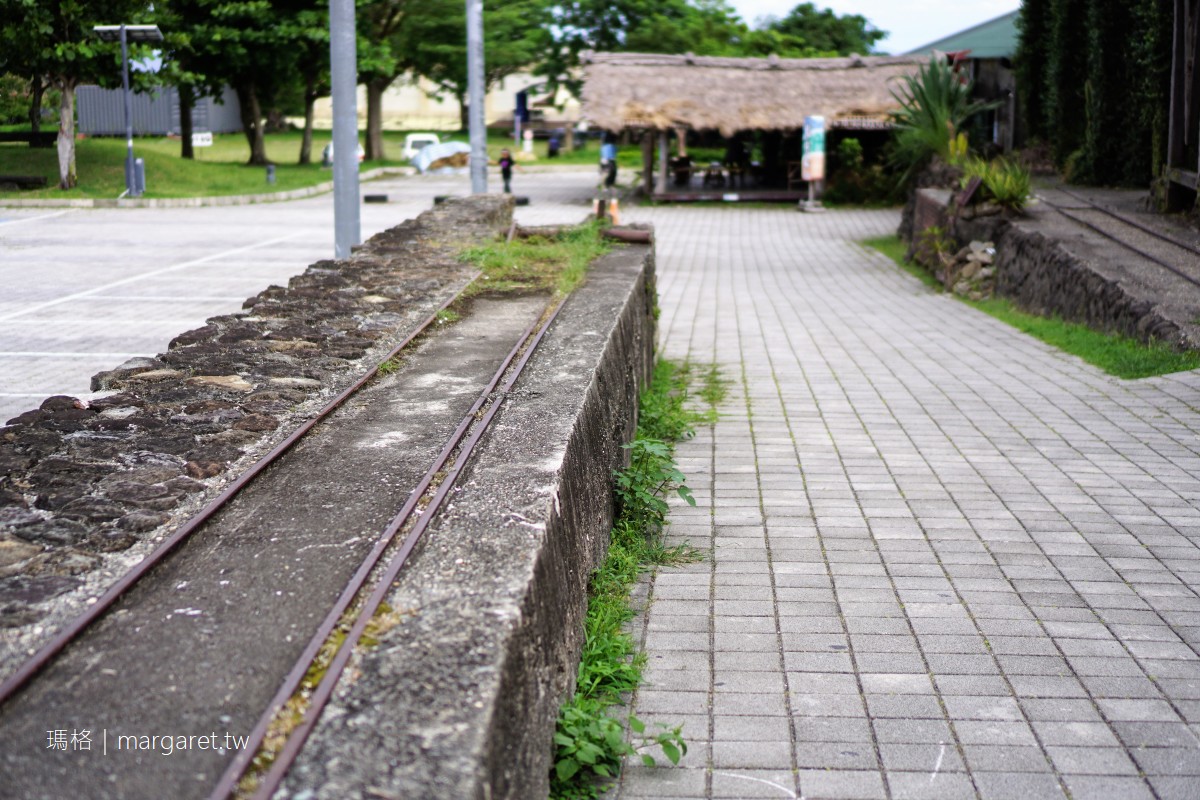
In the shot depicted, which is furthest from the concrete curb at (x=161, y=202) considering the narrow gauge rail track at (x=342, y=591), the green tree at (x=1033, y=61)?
the narrow gauge rail track at (x=342, y=591)

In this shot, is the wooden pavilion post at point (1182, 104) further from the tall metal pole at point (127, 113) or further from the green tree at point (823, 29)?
the green tree at point (823, 29)

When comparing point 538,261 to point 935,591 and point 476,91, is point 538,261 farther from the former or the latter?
point 476,91

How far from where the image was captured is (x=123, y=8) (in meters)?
28.6

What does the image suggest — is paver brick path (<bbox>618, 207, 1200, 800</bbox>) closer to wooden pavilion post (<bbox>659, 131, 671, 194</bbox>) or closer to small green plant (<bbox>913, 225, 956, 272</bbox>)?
small green plant (<bbox>913, 225, 956, 272</bbox>)

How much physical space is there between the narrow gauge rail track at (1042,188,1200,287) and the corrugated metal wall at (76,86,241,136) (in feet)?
99.2

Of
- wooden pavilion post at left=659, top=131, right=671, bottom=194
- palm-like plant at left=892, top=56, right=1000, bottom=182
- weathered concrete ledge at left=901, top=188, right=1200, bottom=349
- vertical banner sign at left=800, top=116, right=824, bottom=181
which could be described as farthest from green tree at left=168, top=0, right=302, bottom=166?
weathered concrete ledge at left=901, top=188, right=1200, bottom=349

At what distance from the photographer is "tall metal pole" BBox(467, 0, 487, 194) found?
805 inches

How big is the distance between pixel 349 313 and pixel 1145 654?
5504mm

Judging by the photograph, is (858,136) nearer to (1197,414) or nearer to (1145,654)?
(1197,414)

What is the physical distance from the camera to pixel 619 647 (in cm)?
488

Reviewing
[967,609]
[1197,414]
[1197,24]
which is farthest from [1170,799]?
[1197,24]

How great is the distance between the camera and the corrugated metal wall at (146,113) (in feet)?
151

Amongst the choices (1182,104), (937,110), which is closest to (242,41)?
(937,110)

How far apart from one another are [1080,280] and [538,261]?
6051 millimetres
